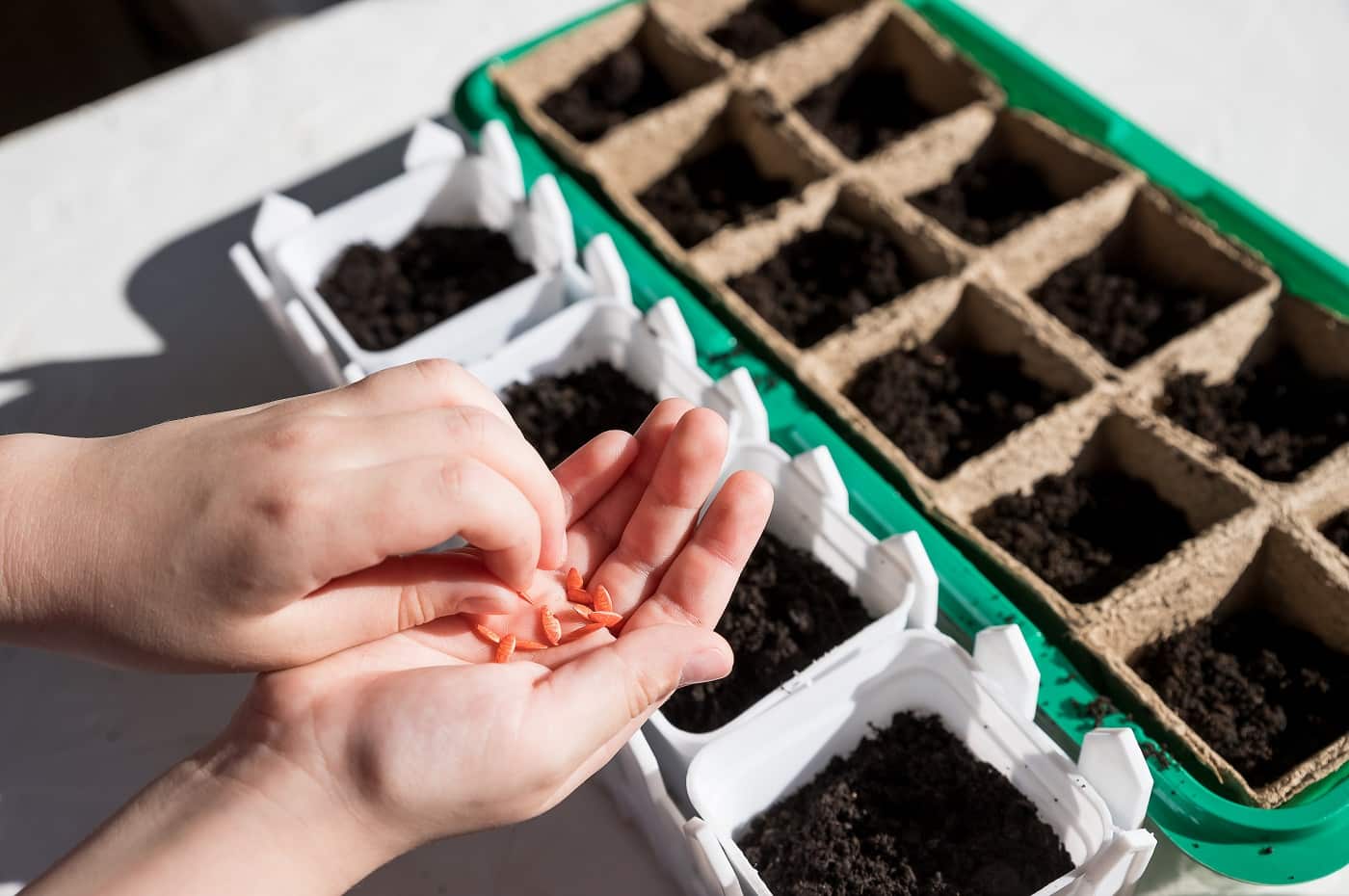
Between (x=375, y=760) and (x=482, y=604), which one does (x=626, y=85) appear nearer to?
(x=482, y=604)

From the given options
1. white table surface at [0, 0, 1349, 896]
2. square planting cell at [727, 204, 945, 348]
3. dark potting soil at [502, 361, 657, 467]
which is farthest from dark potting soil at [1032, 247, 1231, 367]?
dark potting soil at [502, 361, 657, 467]

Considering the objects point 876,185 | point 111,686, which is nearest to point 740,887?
point 111,686

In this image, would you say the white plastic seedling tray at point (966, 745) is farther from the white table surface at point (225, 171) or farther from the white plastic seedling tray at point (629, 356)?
the white table surface at point (225, 171)

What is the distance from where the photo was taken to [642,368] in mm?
1695

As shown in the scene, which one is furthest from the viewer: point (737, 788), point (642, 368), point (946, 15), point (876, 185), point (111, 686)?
point (946, 15)

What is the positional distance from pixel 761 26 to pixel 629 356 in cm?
85

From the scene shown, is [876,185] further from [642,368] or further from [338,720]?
[338,720]

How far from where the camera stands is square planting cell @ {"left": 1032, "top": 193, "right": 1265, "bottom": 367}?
174 cm

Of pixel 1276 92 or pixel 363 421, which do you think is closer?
pixel 363 421

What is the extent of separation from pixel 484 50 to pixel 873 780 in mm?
1641

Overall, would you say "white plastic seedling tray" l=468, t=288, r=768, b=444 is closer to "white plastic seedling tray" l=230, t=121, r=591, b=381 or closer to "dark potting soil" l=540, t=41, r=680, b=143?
"white plastic seedling tray" l=230, t=121, r=591, b=381

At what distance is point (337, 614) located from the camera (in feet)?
3.61

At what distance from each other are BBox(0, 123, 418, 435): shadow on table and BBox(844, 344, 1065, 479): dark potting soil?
0.91 m

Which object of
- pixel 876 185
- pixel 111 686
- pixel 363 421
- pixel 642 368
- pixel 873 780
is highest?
pixel 363 421
